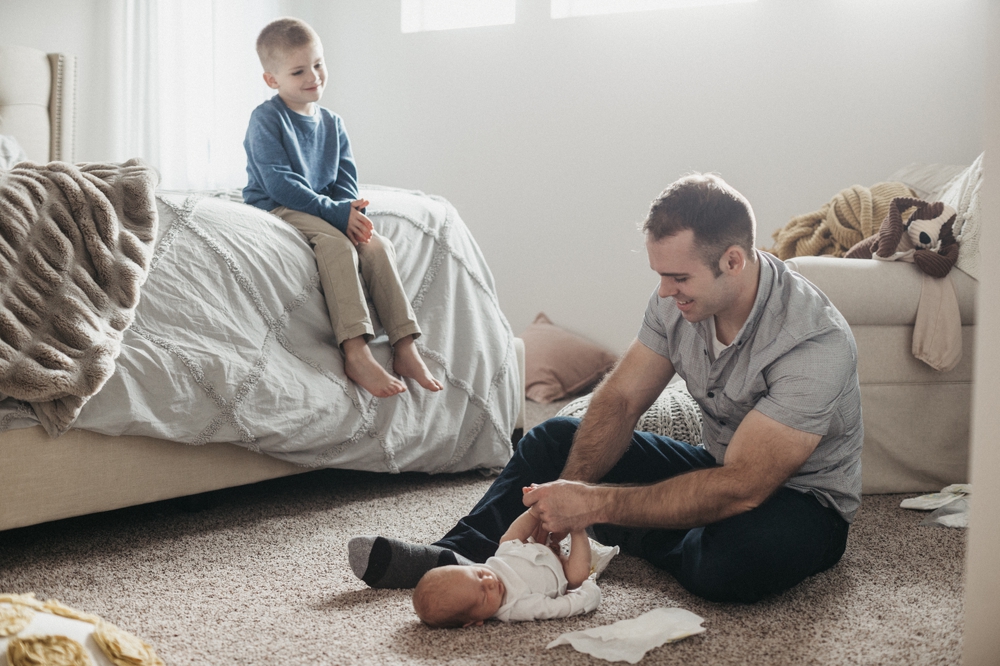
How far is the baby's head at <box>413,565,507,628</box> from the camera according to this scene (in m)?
1.19

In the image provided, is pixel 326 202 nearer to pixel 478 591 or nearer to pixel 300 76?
pixel 300 76

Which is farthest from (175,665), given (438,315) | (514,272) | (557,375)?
(514,272)

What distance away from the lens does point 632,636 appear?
1172mm

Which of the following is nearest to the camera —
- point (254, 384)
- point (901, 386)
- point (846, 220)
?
point (254, 384)

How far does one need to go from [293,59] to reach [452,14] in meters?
1.95

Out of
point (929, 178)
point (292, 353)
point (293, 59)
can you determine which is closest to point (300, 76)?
point (293, 59)

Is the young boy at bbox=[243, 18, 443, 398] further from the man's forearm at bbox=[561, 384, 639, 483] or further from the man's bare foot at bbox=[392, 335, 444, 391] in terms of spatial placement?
the man's forearm at bbox=[561, 384, 639, 483]

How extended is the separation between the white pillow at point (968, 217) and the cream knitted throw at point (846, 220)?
0.20 meters

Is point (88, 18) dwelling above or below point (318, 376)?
above

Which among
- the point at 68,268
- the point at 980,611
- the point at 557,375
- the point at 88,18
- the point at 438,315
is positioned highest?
the point at 88,18

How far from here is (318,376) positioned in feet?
5.86

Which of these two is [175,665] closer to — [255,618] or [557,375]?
[255,618]

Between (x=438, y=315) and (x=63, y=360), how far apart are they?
0.90 m

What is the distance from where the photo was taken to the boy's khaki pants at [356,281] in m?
1.84
